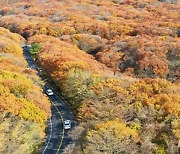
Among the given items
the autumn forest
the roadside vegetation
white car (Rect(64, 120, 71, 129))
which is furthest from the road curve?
the roadside vegetation

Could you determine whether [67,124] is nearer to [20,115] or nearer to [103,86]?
[103,86]

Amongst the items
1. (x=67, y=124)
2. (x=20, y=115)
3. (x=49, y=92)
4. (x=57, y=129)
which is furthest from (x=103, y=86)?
(x=49, y=92)

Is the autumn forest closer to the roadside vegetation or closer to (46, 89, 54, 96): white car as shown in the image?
the roadside vegetation

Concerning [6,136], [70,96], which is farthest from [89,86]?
[6,136]

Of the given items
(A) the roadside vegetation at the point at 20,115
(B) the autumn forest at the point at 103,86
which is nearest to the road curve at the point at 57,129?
(B) the autumn forest at the point at 103,86

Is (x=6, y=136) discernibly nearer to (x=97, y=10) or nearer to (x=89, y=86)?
(x=89, y=86)
